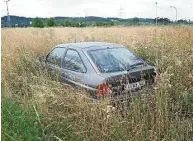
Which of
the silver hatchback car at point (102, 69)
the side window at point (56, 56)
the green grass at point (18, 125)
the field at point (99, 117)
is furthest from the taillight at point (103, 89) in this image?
the side window at point (56, 56)

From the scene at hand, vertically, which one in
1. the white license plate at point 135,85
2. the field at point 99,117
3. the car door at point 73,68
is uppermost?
the car door at point 73,68

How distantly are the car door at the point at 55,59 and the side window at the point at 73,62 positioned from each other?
0.76 feet

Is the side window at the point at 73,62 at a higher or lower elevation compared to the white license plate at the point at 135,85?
higher

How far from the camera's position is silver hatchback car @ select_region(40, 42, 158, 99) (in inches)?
223

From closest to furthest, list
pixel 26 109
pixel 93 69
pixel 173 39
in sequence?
pixel 26 109
pixel 93 69
pixel 173 39

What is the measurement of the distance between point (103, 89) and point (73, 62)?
147cm

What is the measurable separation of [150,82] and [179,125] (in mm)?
1564

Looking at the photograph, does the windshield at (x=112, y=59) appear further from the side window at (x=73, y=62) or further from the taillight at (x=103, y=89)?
the taillight at (x=103, y=89)

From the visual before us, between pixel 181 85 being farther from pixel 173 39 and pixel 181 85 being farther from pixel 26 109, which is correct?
pixel 173 39

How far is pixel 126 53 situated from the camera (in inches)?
277

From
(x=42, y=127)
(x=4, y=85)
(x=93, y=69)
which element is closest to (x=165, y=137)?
(x=42, y=127)

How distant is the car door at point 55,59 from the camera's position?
7479 millimetres

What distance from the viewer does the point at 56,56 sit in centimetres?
786

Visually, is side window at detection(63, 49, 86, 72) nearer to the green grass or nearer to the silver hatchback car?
the silver hatchback car
